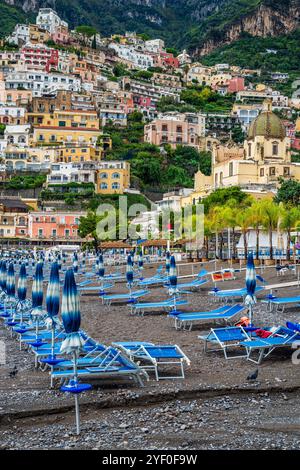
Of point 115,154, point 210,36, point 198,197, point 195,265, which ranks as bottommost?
point 195,265

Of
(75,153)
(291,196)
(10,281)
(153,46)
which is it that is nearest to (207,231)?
(291,196)

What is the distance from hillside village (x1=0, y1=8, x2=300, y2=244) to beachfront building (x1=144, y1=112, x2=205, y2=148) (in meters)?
0.19

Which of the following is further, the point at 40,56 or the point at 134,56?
the point at 134,56

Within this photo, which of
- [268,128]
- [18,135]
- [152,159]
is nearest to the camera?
[268,128]

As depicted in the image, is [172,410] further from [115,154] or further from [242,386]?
[115,154]

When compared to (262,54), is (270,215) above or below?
below

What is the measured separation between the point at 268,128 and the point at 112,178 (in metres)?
22.6

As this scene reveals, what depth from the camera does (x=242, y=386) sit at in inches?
452

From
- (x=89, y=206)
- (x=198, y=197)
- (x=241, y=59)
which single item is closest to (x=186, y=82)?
(x=241, y=59)

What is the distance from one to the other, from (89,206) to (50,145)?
2117cm

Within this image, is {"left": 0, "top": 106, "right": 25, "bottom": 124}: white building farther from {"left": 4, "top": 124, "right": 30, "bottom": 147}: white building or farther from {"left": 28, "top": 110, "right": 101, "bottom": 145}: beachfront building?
{"left": 4, "top": 124, "right": 30, "bottom": 147}: white building

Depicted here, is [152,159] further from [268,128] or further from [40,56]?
[40,56]

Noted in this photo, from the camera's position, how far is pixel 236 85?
14638cm

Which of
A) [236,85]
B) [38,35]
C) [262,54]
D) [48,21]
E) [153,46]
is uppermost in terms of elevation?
[48,21]
